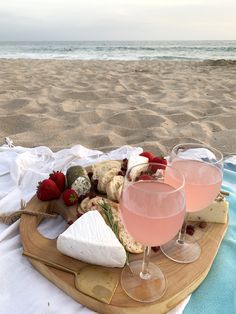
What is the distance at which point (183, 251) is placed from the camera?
50.7 inches

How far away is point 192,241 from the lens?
136cm

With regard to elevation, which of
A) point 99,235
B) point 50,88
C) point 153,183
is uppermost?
point 153,183

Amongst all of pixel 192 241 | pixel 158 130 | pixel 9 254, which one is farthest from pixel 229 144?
pixel 9 254

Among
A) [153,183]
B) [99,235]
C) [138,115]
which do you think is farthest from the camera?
[138,115]

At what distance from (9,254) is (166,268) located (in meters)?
0.63

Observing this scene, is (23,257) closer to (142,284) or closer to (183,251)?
(142,284)

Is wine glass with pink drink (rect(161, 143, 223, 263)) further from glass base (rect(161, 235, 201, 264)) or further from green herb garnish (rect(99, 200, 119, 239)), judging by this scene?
green herb garnish (rect(99, 200, 119, 239))

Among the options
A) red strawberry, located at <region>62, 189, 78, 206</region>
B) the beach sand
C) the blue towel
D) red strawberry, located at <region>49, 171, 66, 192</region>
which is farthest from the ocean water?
the blue towel

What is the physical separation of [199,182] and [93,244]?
1.43 ft

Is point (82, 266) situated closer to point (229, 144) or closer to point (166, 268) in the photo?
point (166, 268)

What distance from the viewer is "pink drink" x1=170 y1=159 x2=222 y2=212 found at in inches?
45.1

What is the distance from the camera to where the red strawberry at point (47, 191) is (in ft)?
5.06

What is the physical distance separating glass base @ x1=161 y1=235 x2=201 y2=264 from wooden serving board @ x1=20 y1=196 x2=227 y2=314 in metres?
0.02

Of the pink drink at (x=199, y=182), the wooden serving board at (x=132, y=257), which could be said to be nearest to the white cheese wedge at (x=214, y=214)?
the wooden serving board at (x=132, y=257)
